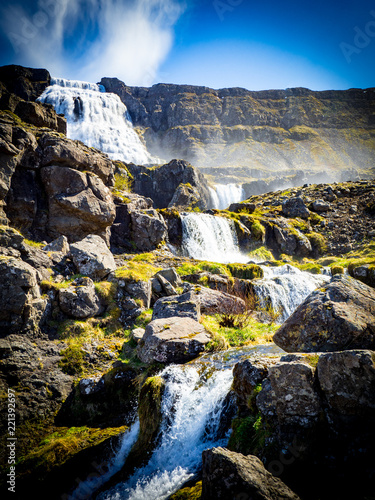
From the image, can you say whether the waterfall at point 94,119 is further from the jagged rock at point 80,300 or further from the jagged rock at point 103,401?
the jagged rock at point 103,401

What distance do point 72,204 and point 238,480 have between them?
63.1 feet

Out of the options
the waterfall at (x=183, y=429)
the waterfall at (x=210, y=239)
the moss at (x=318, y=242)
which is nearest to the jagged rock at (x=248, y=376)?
the waterfall at (x=183, y=429)

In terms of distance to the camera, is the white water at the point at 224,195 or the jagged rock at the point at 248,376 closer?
the jagged rock at the point at 248,376

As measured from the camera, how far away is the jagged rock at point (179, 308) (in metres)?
9.12

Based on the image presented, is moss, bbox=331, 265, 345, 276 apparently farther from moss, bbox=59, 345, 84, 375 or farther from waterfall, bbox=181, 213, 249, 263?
moss, bbox=59, 345, 84, 375

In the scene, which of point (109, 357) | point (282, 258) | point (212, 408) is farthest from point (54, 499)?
point (282, 258)

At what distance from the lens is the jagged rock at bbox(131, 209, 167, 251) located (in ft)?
77.4

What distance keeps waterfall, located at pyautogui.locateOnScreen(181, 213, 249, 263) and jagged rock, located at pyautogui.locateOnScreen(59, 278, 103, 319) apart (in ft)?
56.1

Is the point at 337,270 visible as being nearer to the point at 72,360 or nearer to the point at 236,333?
the point at 236,333

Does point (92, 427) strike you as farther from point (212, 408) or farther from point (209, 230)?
point (209, 230)

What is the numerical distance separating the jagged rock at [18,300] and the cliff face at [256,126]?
310 feet

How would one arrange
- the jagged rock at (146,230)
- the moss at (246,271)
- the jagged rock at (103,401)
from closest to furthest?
the jagged rock at (103,401) < the moss at (246,271) < the jagged rock at (146,230)

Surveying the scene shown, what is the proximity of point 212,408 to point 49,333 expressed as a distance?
21.1ft

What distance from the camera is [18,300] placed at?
8.27m
